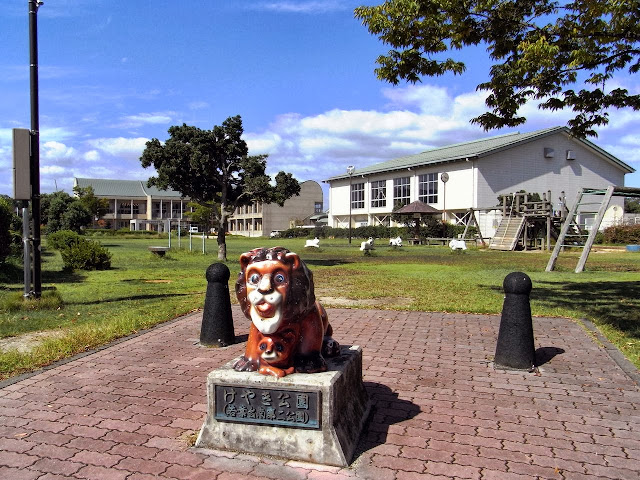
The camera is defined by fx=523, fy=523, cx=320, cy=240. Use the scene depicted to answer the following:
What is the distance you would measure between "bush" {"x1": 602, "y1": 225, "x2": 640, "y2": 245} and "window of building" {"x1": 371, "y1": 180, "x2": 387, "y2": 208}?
21.5m

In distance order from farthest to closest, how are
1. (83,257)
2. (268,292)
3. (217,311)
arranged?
(83,257) < (217,311) < (268,292)

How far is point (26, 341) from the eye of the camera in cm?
668

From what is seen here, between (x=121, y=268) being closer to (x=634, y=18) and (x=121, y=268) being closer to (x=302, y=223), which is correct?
(x=634, y=18)

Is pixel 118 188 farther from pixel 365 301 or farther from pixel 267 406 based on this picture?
pixel 267 406

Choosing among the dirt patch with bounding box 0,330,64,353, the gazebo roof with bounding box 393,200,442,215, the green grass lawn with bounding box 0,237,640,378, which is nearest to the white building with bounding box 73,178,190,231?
the gazebo roof with bounding box 393,200,442,215

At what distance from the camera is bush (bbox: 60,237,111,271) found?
16.3 metres

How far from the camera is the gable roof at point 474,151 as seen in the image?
42.4 m

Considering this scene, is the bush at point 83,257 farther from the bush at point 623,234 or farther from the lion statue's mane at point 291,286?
the bush at point 623,234

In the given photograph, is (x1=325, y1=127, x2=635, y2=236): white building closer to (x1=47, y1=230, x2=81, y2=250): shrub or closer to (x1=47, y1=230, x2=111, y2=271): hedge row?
(x1=47, y1=230, x2=81, y2=250): shrub

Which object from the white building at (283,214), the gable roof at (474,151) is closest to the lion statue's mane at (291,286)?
the gable roof at (474,151)

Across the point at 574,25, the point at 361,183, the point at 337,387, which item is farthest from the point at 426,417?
the point at 361,183

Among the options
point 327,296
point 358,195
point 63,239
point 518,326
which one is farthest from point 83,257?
point 358,195

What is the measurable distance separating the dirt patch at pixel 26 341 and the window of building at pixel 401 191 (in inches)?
1737

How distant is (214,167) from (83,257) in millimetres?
5381
